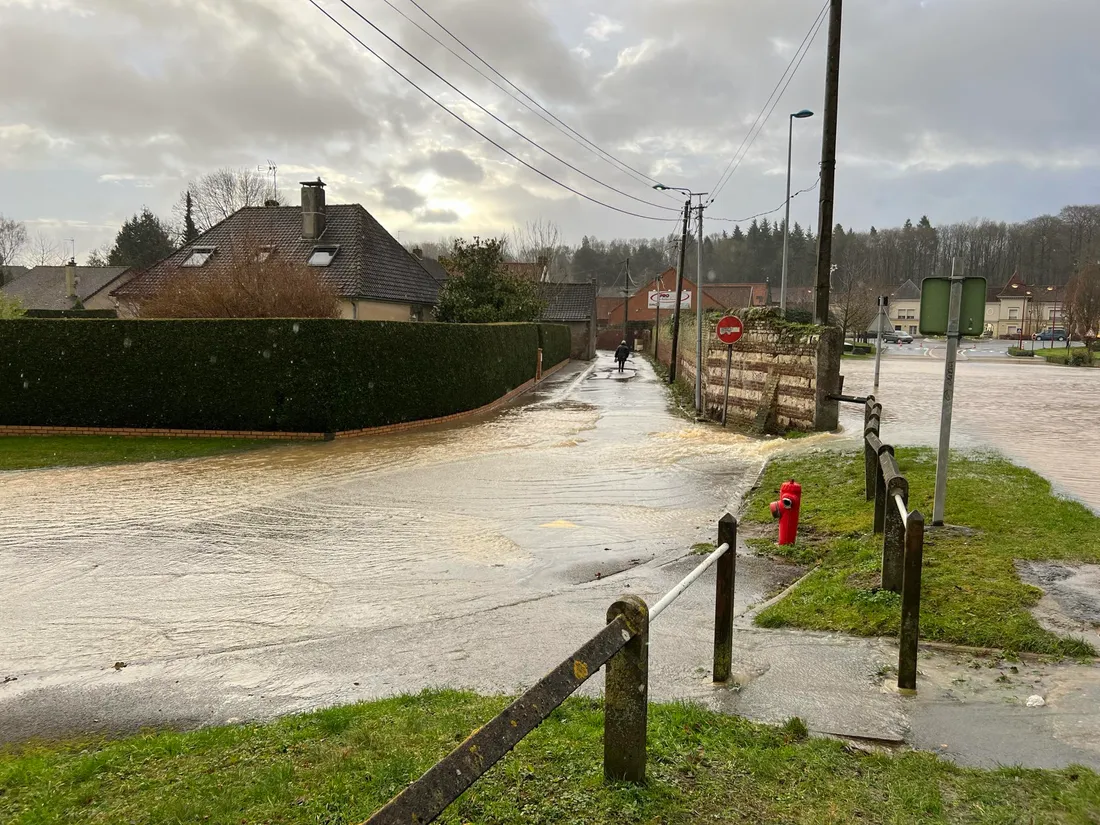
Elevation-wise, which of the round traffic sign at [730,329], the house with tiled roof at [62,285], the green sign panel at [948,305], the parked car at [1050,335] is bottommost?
the parked car at [1050,335]

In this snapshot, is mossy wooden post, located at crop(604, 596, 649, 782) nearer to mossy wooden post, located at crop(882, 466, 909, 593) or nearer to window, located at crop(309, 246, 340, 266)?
mossy wooden post, located at crop(882, 466, 909, 593)

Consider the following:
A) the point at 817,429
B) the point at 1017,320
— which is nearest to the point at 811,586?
the point at 817,429

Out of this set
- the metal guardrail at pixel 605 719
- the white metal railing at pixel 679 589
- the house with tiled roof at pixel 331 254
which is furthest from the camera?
the house with tiled roof at pixel 331 254

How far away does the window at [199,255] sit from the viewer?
1254 inches

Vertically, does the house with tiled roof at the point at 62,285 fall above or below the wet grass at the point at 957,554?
above

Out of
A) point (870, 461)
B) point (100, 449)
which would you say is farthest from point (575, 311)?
point (870, 461)

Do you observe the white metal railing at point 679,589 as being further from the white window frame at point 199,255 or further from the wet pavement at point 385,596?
the white window frame at point 199,255

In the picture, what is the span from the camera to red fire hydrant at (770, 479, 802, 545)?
7508mm

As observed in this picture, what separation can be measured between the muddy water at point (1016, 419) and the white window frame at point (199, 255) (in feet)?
84.6

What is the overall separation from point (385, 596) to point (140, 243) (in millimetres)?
73626

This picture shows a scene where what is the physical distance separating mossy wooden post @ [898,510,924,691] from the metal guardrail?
1184mm

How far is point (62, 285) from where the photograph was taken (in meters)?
59.2

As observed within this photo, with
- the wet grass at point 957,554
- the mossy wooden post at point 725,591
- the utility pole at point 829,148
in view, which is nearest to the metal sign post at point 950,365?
the wet grass at point 957,554

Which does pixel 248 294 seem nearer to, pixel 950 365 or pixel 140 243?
pixel 950 365
